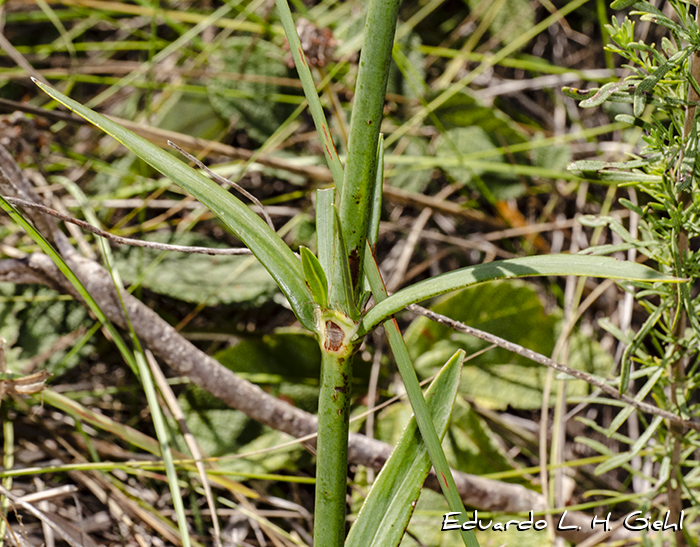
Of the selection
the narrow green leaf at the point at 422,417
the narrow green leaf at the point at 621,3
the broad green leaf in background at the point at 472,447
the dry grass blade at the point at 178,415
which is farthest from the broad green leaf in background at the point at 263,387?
the narrow green leaf at the point at 621,3

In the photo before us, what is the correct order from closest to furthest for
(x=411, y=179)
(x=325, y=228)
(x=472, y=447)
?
(x=325, y=228) < (x=472, y=447) < (x=411, y=179)

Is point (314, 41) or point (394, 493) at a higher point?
point (314, 41)

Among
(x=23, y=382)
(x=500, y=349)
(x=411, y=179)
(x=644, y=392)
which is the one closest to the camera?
(x=644, y=392)

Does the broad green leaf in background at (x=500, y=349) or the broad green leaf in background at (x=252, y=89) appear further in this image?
the broad green leaf in background at (x=252, y=89)

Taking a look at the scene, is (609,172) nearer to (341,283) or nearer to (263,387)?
(341,283)

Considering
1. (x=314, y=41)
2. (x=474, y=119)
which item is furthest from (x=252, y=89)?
(x=474, y=119)

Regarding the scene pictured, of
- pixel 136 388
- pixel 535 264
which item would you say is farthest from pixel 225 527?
pixel 535 264

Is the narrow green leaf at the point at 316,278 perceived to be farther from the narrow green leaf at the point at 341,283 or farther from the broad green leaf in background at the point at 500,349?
the broad green leaf in background at the point at 500,349

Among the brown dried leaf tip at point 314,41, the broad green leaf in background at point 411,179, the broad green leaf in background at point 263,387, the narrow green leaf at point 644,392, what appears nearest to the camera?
the narrow green leaf at point 644,392
